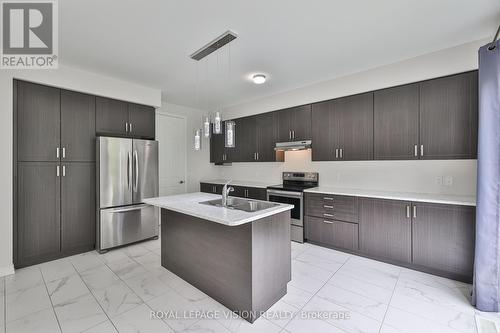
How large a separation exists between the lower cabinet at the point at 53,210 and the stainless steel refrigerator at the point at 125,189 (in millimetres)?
185

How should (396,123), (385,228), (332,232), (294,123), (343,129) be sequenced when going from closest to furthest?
(385,228), (396,123), (332,232), (343,129), (294,123)

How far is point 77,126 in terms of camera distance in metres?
3.22

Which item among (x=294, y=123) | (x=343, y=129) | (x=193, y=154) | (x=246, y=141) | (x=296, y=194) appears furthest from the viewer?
(x=193, y=154)

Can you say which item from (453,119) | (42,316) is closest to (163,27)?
(42,316)

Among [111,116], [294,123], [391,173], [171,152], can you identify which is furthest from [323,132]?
[111,116]

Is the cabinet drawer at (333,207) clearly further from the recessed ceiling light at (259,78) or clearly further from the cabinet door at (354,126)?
the recessed ceiling light at (259,78)

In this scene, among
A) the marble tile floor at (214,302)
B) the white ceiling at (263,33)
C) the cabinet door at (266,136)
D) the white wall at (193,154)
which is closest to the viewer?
the marble tile floor at (214,302)

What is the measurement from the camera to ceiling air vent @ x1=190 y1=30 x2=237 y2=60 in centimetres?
231

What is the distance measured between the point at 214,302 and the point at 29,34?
3.27 metres

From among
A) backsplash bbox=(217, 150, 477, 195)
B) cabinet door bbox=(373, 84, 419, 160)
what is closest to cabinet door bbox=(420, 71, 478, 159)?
cabinet door bbox=(373, 84, 419, 160)

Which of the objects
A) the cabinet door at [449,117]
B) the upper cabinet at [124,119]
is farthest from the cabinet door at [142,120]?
the cabinet door at [449,117]

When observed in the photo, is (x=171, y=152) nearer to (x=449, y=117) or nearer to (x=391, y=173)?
(x=391, y=173)

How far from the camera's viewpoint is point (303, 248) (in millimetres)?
3439

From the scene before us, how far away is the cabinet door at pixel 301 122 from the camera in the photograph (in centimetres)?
388
